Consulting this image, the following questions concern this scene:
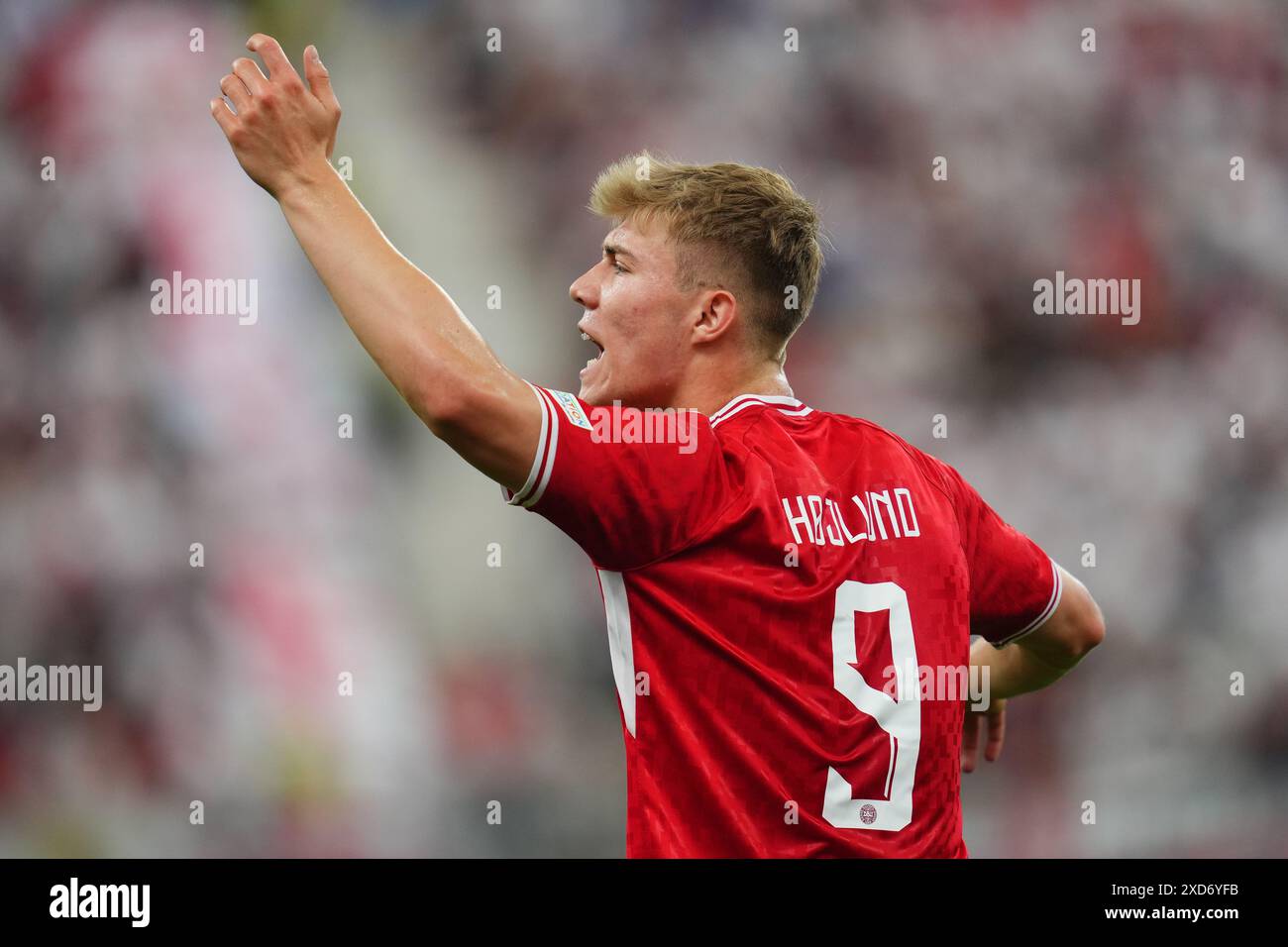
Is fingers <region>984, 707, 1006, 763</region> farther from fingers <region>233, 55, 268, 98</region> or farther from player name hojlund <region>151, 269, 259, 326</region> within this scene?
player name hojlund <region>151, 269, 259, 326</region>

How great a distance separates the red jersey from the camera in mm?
2154

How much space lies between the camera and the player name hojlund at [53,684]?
20.4 ft

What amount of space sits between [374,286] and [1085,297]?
6070 mm

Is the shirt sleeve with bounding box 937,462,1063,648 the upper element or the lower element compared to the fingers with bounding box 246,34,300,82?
lower

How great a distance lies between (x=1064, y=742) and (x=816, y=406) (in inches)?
88.8

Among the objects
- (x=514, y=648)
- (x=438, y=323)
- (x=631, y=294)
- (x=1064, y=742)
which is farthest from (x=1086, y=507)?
(x=438, y=323)

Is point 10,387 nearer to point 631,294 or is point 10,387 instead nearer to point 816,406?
point 816,406

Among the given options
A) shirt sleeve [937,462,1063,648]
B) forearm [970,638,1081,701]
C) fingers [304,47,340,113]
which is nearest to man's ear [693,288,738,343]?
shirt sleeve [937,462,1063,648]

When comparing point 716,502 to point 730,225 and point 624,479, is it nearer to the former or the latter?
point 624,479

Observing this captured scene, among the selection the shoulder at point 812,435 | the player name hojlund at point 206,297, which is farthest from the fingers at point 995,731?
the player name hojlund at point 206,297

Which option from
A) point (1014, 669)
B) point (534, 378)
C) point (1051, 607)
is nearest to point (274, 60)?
point (1051, 607)

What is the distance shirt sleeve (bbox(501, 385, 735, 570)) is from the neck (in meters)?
0.40

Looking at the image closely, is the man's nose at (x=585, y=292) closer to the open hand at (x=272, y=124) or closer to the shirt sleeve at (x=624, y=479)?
the shirt sleeve at (x=624, y=479)

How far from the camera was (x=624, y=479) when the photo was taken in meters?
2.07
